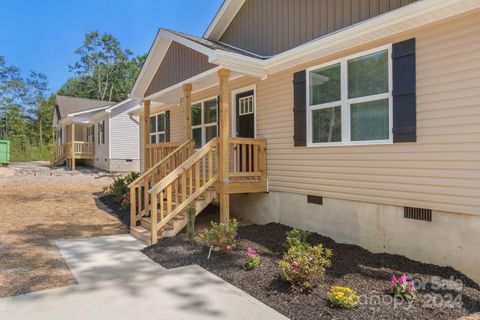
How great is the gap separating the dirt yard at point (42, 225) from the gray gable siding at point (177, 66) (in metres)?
3.65

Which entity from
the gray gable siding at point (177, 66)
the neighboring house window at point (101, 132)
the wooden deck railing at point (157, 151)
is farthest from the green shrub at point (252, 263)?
the neighboring house window at point (101, 132)

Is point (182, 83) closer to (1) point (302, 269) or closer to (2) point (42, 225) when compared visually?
(2) point (42, 225)

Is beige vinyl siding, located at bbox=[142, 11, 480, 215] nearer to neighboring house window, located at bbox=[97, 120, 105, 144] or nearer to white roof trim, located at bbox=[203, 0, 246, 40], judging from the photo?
white roof trim, located at bbox=[203, 0, 246, 40]

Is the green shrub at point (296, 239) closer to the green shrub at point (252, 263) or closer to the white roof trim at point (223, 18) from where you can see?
the green shrub at point (252, 263)

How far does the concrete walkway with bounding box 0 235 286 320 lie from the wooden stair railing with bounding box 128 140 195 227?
2.04m

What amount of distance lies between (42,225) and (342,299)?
678 cm

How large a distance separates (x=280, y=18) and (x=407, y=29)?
11.4 feet

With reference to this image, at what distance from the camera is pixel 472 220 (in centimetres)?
429

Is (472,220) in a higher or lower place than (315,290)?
higher

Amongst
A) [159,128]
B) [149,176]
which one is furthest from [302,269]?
[159,128]

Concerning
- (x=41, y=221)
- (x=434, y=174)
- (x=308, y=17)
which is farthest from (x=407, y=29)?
(x=41, y=221)

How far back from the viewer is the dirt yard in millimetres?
4551

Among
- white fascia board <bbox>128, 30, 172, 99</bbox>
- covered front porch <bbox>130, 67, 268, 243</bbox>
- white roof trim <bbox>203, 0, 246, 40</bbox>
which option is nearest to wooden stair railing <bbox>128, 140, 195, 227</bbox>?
covered front porch <bbox>130, 67, 268, 243</bbox>

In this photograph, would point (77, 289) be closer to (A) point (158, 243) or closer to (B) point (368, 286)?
(A) point (158, 243)
